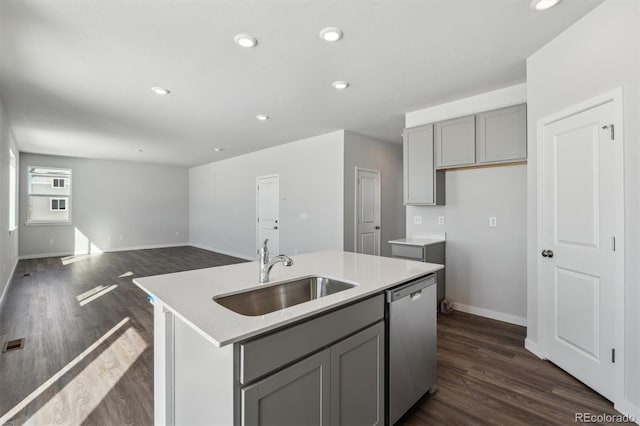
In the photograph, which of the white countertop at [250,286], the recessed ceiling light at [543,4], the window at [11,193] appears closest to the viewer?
the white countertop at [250,286]

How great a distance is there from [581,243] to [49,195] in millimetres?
10466

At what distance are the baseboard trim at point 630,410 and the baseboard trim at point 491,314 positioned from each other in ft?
4.88

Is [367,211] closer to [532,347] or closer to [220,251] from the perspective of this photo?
[532,347]

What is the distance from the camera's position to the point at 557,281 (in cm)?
246

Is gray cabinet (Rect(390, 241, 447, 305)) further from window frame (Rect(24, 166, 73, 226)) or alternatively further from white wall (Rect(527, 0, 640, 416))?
window frame (Rect(24, 166, 73, 226))

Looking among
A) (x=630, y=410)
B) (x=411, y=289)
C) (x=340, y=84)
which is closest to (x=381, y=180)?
(x=340, y=84)

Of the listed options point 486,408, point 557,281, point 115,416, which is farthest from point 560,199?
point 115,416

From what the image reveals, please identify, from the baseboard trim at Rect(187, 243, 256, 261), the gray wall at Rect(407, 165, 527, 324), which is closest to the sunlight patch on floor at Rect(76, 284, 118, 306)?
the baseboard trim at Rect(187, 243, 256, 261)

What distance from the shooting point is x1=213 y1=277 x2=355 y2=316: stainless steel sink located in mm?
1557

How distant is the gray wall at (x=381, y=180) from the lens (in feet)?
16.8

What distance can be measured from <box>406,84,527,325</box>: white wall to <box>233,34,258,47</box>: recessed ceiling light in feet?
8.38

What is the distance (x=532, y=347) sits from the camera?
272 centimetres

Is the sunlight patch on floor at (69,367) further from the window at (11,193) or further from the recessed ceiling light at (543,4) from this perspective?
the recessed ceiling light at (543,4)

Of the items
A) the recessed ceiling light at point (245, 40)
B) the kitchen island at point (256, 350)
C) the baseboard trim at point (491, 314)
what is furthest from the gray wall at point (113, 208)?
the baseboard trim at point (491, 314)
